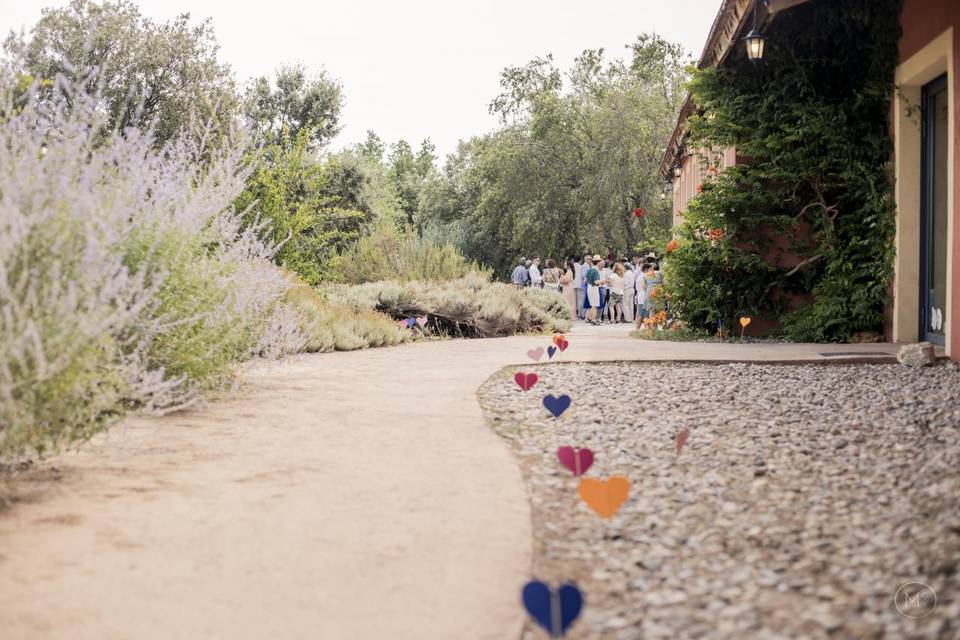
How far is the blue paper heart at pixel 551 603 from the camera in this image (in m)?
2.13

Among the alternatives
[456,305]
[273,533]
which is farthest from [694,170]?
[273,533]

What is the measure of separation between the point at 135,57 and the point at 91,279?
76.3ft

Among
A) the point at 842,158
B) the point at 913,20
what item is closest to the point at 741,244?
the point at 842,158

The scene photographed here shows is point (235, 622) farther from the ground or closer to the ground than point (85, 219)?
closer to the ground

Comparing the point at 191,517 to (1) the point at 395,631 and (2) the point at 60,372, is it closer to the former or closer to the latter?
(2) the point at 60,372

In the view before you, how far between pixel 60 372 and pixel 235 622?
1.44 meters

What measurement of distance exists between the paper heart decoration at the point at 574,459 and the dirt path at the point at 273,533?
0.78ft

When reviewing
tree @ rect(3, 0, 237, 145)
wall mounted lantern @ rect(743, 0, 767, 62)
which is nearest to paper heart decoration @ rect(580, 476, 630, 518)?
wall mounted lantern @ rect(743, 0, 767, 62)

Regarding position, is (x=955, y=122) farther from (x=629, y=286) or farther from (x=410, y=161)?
(x=410, y=161)

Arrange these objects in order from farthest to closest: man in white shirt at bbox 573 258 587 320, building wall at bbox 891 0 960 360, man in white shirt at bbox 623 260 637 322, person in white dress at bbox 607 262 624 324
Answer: man in white shirt at bbox 573 258 587 320 → person in white dress at bbox 607 262 624 324 → man in white shirt at bbox 623 260 637 322 → building wall at bbox 891 0 960 360

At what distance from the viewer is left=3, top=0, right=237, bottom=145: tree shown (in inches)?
955

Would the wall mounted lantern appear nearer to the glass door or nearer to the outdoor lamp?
the outdoor lamp

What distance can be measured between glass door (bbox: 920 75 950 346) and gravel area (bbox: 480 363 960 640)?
2.68m

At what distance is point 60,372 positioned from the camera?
3.45 metres
